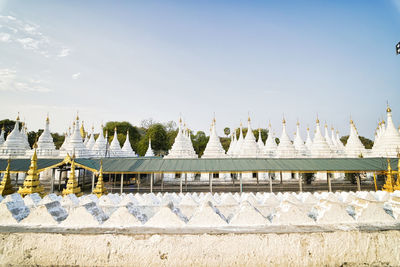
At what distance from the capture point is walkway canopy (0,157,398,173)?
14.4 m

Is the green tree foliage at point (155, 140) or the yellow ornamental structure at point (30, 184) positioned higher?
the green tree foliage at point (155, 140)

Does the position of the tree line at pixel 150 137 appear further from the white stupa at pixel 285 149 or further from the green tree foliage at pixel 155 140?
the white stupa at pixel 285 149

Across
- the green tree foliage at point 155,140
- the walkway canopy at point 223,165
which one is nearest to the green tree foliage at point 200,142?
the green tree foliage at point 155,140

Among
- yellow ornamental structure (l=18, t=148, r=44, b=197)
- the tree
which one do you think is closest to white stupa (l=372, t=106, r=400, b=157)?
yellow ornamental structure (l=18, t=148, r=44, b=197)

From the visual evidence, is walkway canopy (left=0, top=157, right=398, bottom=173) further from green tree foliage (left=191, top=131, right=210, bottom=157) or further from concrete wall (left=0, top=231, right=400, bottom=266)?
green tree foliage (left=191, top=131, right=210, bottom=157)

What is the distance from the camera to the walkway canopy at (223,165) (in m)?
14.4

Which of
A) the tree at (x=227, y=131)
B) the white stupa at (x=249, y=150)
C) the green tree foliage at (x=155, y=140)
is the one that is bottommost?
the white stupa at (x=249, y=150)

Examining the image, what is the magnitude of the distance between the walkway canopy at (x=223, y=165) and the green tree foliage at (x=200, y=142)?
1352 inches

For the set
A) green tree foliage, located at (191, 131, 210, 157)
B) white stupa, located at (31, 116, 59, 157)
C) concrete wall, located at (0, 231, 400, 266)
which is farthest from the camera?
green tree foliage, located at (191, 131, 210, 157)

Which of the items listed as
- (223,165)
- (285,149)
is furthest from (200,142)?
(223,165)

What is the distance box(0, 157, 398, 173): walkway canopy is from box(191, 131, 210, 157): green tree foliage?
34.3 metres

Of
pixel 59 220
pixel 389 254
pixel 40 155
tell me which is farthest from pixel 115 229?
pixel 40 155

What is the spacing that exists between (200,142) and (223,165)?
3994cm

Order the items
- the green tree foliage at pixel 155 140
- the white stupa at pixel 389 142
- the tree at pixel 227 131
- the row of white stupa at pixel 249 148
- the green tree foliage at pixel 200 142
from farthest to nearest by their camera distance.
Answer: the tree at pixel 227 131 → the green tree foliage at pixel 200 142 → the green tree foliage at pixel 155 140 → the row of white stupa at pixel 249 148 → the white stupa at pixel 389 142
